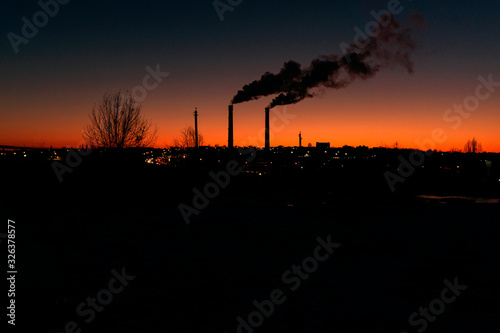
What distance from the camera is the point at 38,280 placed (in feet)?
15.7

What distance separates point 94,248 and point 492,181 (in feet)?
118

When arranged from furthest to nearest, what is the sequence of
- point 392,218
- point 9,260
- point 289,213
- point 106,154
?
point 106,154, point 289,213, point 392,218, point 9,260

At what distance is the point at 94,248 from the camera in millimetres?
10242

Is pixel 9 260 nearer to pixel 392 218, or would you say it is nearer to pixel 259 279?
pixel 259 279

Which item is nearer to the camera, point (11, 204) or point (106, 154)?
point (11, 204)

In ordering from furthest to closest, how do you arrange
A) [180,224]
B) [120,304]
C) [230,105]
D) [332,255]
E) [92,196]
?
1. [230,105]
2. [92,196]
3. [180,224]
4. [332,255]
5. [120,304]

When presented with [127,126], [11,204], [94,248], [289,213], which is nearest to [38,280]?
[94,248]

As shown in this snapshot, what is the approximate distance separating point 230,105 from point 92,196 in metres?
27.8

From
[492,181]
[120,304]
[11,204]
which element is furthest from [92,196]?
[492,181]

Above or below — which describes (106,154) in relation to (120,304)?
above

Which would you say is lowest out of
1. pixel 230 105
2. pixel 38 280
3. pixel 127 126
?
pixel 38 280

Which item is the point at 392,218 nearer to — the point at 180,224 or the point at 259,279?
the point at 180,224

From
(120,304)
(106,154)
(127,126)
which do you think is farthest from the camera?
(127,126)

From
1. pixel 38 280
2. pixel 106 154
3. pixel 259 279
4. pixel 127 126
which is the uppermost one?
pixel 127 126
